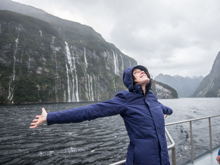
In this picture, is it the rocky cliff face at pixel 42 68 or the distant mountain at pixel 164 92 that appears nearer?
the rocky cliff face at pixel 42 68

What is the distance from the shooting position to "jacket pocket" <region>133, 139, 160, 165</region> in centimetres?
145

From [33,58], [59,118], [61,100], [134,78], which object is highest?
[33,58]

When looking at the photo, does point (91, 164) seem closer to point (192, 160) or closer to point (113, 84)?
point (192, 160)

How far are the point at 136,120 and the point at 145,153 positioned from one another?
345 millimetres

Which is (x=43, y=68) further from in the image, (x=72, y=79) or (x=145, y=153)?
(x=145, y=153)

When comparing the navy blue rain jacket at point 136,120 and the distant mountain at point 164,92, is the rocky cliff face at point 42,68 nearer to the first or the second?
the navy blue rain jacket at point 136,120

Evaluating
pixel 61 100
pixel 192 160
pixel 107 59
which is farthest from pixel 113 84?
pixel 192 160

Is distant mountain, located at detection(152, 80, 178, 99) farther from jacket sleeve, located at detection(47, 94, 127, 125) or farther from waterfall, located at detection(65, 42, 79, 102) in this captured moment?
jacket sleeve, located at detection(47, 94, 127, 125)

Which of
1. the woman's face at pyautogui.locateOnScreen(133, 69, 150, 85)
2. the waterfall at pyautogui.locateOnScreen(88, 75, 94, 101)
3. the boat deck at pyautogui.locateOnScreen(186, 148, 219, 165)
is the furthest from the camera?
the waterfall at pyautogui.locateOnScreen(88, 75, 94, 101)

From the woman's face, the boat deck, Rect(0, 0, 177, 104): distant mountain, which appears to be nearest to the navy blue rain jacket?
the woman's face

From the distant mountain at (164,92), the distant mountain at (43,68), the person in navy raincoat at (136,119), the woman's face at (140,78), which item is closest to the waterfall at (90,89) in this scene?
the distant mountain at (43,68)

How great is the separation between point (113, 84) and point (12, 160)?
11550cm

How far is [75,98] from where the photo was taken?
8438cm

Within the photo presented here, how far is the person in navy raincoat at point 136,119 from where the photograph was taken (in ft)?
4.63
